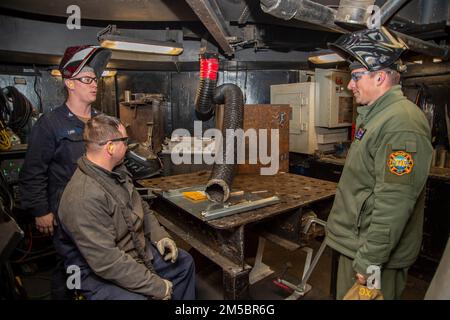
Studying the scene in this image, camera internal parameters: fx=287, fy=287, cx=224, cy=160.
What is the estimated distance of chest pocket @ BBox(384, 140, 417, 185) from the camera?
4.32 ft

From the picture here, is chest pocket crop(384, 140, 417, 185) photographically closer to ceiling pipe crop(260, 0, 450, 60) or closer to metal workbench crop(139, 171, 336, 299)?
metal workbench crop(139, 171, 336, 299)

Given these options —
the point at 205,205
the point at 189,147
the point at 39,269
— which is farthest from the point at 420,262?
the point at 39,269

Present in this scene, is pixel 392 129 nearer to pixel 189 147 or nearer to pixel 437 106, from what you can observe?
pixel 437 106

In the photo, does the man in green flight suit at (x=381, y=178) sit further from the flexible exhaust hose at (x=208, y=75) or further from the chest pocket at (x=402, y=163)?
the flexible exhaust hose at (x=208, y=75)

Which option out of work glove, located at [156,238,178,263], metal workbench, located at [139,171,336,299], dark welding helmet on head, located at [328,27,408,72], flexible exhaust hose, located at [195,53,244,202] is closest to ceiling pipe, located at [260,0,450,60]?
dark welding helmet on head, located at [328,27,408,72]

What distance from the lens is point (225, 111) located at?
2.99 m

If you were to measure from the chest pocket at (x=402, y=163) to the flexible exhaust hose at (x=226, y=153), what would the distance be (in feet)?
3.74

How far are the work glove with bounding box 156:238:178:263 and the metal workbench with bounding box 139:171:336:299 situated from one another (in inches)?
7.5

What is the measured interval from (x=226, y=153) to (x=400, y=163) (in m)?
1.52

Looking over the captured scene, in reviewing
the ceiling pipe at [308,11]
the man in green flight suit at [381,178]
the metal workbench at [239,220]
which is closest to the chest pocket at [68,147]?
the metal workbench at [239,220]

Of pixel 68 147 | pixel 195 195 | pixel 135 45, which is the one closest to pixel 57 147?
pixel 68 147

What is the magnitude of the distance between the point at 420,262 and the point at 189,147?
3136mm
